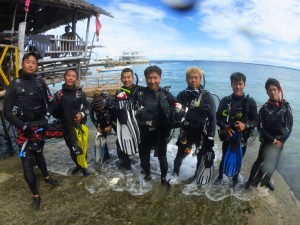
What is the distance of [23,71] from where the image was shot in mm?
3957

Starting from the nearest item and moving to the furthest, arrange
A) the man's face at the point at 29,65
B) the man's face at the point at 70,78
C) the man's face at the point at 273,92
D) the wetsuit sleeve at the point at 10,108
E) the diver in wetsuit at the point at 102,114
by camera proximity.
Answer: the wetsuit sleeve at the point at 10,108 < the man's face at the point at 29,65 < the man's face at the point at 273,92 < the man's face at the point at 70,78 < the diver in wetsuit at the point at 102,114

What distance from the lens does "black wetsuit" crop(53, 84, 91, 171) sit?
179 inches

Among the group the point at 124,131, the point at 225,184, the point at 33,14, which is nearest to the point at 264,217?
the point at 225,184

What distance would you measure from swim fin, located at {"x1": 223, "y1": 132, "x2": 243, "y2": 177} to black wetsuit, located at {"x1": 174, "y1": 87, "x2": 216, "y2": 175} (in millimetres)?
369

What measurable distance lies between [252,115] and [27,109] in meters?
3.71

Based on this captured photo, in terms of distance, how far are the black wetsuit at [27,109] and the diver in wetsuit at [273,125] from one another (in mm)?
3731

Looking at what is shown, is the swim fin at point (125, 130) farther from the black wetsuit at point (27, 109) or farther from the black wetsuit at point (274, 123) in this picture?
the black wetsuit at point (274, 123)

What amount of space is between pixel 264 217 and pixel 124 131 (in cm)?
265

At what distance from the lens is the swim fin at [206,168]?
4594 mm

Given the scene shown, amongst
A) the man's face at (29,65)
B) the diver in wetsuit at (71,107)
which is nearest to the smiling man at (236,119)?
the diver in wetsuit at (71,107)

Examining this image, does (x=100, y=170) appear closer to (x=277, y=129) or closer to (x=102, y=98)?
(x=102, y=98)

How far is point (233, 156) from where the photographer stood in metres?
4.58

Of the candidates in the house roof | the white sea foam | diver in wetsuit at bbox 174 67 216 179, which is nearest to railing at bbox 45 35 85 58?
the house roof

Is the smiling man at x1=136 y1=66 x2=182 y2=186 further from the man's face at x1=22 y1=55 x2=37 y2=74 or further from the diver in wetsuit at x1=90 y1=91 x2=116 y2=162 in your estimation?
the man's face at x1=22 y1=55 x2=37 y2=74
